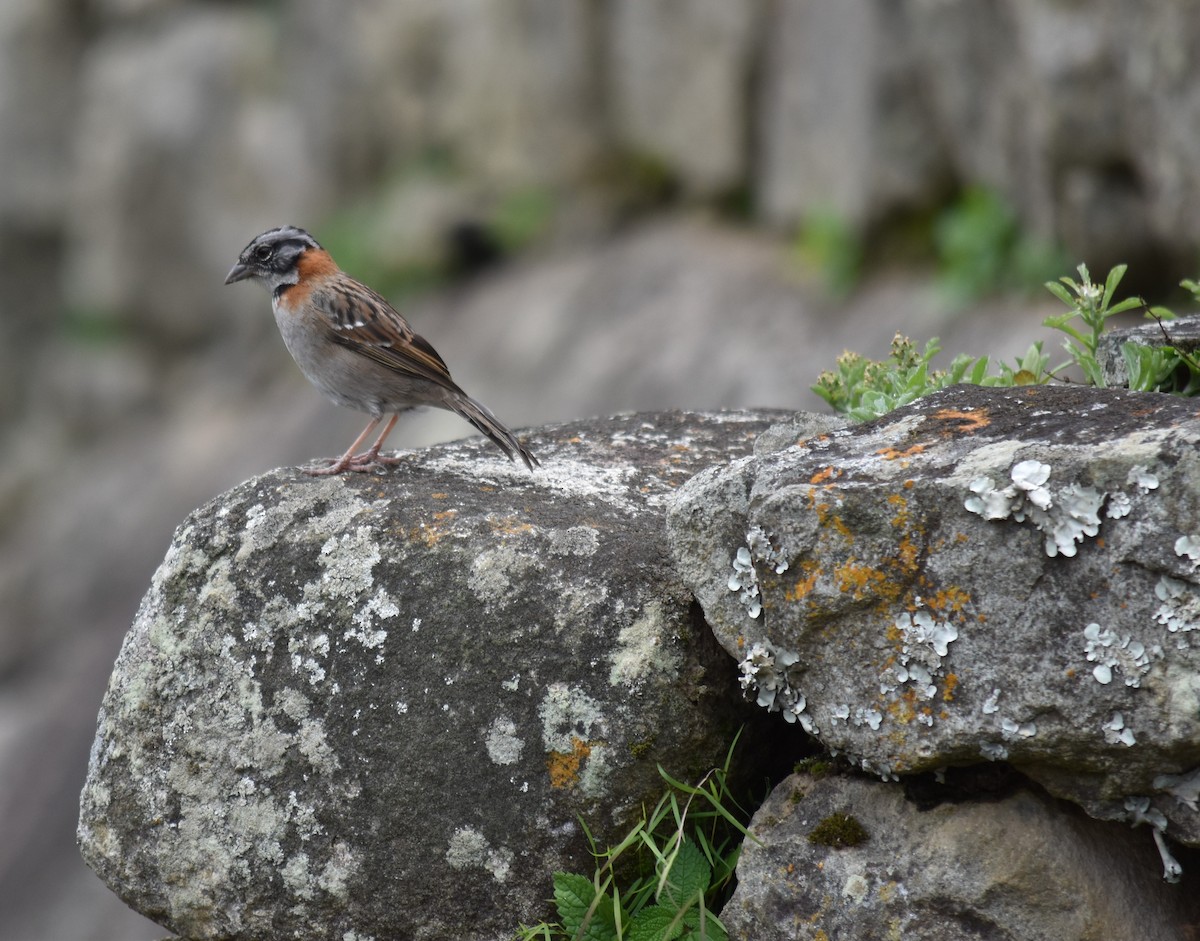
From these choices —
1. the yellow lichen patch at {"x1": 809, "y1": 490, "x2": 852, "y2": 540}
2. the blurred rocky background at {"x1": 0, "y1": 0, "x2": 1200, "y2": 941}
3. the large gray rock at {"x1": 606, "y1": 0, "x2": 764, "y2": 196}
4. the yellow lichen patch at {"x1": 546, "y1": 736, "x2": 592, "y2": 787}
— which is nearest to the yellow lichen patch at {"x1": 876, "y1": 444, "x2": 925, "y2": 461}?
the yellow lichen patch at {"x1": 809, "y1": 490, "x2": 852, "y2": 540}

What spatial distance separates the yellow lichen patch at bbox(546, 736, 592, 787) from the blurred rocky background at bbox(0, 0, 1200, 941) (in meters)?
6.09

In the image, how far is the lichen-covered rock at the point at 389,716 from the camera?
3357mm

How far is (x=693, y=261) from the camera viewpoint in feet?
44.2

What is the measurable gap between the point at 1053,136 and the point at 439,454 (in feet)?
19.1

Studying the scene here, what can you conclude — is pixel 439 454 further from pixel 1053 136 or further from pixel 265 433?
pixel 265 433

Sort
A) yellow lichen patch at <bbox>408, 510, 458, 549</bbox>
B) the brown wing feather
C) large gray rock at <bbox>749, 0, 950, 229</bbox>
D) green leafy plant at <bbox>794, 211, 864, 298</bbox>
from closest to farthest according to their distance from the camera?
yellow lichen patch at <bbox>408, 510, 458, 549</bbox> < the brown wing feather < large gray rock at <bbox>749, 0, 950, 229</bbox> < green leafy plant at <bbox>794, 211, 864, 298</bbox>

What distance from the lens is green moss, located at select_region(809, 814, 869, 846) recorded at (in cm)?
303

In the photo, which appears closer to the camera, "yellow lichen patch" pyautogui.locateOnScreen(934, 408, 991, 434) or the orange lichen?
the orange lichen

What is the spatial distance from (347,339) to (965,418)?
2996 millimetres

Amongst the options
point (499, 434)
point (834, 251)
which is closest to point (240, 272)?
point (499, 434)

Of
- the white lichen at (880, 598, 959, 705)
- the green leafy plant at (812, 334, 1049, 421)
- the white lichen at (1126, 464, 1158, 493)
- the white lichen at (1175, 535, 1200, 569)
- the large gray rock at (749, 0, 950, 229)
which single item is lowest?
the white lichen at (880, 598, 959, 705)

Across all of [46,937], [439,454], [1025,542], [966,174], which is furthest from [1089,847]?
[46,937]

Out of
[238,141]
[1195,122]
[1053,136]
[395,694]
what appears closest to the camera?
[395,694]

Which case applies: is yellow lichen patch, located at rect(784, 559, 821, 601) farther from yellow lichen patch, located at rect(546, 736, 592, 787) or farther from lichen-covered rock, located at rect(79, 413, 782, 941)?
yellow lichen patch, located at rect(546, 736, 592, 787)
